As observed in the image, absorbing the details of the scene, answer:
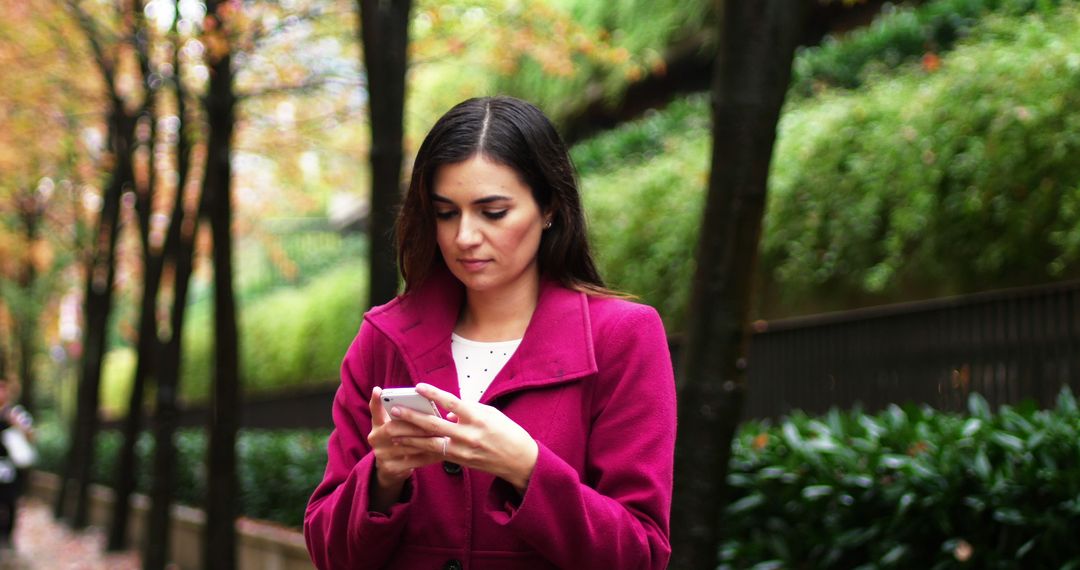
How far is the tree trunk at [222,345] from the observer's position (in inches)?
372

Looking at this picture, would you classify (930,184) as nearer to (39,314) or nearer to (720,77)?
(720,77)

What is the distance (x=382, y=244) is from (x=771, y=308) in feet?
13.4

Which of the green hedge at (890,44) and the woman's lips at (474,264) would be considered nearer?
the woman's lips at (474,264)

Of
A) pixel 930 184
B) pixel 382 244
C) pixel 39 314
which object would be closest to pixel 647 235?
pixel 930 184

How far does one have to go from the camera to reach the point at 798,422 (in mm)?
6270

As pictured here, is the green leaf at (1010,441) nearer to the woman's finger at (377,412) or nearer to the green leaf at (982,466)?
the green leaf at (982,466)

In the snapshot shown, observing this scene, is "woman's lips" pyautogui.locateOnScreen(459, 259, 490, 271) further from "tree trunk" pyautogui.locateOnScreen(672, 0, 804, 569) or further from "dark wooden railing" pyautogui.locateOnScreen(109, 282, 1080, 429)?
"dark wooden railing" pyautogui.locateOnScreen(109, 282, 1080, 429)

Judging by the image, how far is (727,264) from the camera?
4.64 m

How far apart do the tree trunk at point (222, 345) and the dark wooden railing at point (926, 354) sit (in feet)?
12.4

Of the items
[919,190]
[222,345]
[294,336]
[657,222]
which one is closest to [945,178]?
[919,190]

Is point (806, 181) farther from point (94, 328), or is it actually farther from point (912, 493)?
point (94, 328)

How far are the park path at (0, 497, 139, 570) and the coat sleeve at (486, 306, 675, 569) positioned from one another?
41.9 feet

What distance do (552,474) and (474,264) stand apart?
1.42 ft

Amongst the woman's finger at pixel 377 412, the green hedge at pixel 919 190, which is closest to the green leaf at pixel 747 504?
the green hedge at pixel 919 190
